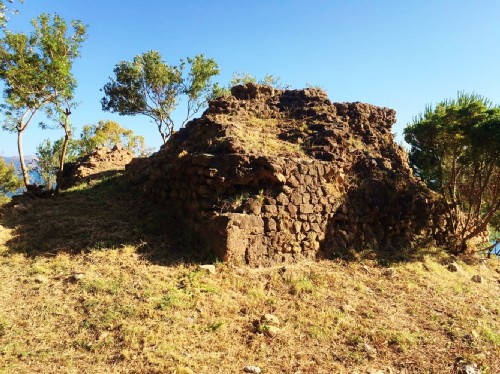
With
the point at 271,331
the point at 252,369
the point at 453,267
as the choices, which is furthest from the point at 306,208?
the point at 252,369

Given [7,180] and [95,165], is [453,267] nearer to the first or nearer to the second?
[95,165]

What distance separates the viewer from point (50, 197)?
38.3 ft

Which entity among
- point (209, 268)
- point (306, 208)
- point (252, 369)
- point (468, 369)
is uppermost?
point (306, 208)

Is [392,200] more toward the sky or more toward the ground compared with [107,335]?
more toward the sky

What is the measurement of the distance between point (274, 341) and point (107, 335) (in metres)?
2.31

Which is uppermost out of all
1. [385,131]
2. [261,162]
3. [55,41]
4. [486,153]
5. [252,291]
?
[55,41]

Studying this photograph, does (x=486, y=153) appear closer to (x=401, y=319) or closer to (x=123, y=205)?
(x=401, y=319)

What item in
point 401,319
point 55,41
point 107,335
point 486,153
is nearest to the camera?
point 107,335

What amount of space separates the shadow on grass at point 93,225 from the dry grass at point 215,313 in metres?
0.07

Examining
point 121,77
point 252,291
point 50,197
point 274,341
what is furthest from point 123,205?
point 121,77

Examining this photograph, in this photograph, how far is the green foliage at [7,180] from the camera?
26.8 m

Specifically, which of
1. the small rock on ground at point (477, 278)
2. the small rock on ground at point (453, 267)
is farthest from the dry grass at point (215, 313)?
the small rock on ground at point (453, 267)

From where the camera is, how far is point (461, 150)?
34.4ft

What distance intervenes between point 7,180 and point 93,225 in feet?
78.7
